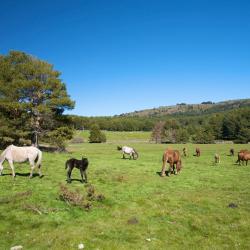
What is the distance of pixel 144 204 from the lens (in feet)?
49.5

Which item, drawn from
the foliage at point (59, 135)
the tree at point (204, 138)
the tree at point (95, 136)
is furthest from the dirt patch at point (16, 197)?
the tree at point (204, 138)

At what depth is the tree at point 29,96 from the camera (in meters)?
43.9

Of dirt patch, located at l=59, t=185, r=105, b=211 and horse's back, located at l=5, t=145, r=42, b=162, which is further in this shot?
horse's back, located at l=5, t=145, r=42, b=162

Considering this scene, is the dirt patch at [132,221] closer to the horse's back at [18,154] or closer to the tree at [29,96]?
the horse's back at [18,154]

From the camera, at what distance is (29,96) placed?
45.7 m

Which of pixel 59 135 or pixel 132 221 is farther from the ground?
pixel 59 135

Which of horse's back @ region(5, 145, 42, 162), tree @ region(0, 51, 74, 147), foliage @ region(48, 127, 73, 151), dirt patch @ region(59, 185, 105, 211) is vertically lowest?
dirt patch @ region(59, 185, 105, 211)

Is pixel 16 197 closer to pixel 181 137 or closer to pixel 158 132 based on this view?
pixel 158 132

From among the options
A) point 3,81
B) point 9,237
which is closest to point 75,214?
point 9,237

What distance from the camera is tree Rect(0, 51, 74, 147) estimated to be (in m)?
43.9

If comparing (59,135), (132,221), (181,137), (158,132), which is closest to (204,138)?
(181,137)

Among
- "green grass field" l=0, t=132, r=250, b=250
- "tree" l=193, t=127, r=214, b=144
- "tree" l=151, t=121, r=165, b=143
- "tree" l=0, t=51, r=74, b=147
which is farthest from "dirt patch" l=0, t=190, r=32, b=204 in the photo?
"tree" l=151, t=121, r=165, b=143

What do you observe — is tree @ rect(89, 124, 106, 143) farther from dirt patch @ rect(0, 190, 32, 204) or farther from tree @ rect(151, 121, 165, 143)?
dirt patch @ rect(0, 190, 32, 204)

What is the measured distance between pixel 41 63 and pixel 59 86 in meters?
4.66
